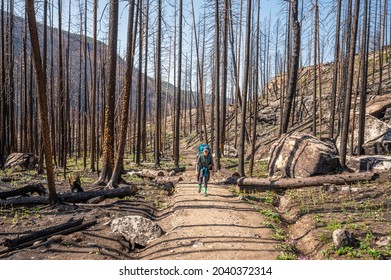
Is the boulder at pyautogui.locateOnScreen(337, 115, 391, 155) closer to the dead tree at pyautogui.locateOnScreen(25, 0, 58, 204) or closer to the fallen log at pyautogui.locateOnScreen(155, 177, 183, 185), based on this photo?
the fallen log at pyautogui.locateOnScreen(155, 177, 183, 185)

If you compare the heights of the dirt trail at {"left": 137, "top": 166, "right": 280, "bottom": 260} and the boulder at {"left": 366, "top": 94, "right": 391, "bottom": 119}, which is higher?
the boulder at {"left": 366, "top": 94, "right": 391, "bottom": 119}

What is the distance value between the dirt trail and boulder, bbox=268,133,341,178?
3.61 meters

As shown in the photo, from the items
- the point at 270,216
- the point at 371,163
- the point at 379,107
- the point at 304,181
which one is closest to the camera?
the point at 270,216

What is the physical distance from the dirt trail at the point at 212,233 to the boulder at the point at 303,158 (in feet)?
11.8

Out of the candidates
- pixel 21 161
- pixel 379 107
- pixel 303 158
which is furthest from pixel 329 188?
pixel 21 161

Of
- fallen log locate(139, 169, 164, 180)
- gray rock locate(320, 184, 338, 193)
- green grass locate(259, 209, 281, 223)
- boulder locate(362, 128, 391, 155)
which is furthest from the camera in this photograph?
boulder locate(362, 128, 391, 155)

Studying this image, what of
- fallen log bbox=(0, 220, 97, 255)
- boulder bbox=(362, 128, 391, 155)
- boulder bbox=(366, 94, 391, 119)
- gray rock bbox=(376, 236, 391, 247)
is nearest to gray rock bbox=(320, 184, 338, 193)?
gray rock bbox=(376, 236, 391, 247)

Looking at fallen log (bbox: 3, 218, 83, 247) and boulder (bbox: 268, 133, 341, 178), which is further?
boulder (bbox: 268, 133, 341, 178)

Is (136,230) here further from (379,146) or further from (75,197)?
(379,146)

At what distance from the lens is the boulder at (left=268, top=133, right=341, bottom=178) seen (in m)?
10.6

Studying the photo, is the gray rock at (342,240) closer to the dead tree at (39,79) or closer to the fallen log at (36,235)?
the fallen log at (36,235)

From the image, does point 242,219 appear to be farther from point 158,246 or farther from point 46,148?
point 46,148

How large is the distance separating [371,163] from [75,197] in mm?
10383

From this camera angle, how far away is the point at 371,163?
11.0 metres
